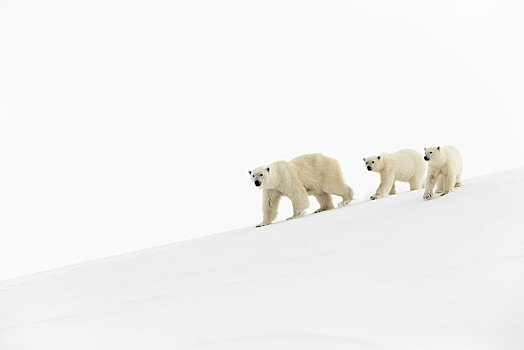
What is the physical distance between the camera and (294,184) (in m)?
6.28

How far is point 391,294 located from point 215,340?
0.64m

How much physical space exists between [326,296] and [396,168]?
529cm

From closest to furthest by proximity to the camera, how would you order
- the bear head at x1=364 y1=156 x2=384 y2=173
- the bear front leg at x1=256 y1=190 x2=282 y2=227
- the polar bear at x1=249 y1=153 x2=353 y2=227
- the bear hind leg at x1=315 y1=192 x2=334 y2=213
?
the polar bear at x1=249 y1=153 x2=353 y2=227
the bear front leg at x1=256 y1=190 x2=282 y2=227
the bear head at x1=364 y1=156 x2=384 y2=173
the bear hind leg at x1=315 y1=192 x2=334 y2=213

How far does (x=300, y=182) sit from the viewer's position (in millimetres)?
6383

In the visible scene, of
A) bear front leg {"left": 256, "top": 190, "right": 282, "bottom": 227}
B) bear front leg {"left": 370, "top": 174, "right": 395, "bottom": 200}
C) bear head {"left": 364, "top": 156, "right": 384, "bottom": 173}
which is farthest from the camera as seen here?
bear front leg {"left": 370, "top": 174, "right": 395, "bottom": 200}

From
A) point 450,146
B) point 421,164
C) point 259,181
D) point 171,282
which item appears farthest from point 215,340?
point 421,164

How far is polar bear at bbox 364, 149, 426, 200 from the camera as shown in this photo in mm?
6715

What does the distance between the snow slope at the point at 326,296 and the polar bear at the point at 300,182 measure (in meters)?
2.78

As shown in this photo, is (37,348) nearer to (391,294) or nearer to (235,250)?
(391,294)

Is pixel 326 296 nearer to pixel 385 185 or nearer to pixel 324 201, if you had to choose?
pixel 385 185

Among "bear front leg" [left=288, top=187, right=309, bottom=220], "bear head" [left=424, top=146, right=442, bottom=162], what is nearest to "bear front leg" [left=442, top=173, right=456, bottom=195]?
"bear head" [left=424, top=146, right=442, bottom=162]

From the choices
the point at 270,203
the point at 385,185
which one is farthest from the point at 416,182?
the point at 270,203

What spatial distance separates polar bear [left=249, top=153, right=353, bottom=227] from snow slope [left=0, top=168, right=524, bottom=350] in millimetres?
2779

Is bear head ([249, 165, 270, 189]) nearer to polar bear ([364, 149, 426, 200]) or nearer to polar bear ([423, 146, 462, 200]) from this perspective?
polar bear ([364, 149, 426, 200])
